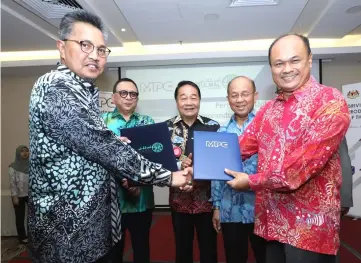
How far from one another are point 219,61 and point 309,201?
487 centimetres

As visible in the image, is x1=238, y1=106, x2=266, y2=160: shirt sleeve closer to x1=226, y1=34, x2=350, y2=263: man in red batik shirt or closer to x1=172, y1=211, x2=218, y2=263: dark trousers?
x1=226, y1=34, x2=350, y2=263: man in red batik shirt

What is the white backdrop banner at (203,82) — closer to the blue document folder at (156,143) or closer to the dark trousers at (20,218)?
the dark trousers at (20,218)

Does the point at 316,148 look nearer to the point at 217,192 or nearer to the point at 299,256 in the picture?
the point at 299,256

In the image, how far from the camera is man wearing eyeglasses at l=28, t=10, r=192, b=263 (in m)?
1.10

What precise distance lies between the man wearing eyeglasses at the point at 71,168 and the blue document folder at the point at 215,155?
0.30 metres

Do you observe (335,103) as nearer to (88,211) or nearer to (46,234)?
(88,211)

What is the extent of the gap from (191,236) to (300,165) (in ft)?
4.22

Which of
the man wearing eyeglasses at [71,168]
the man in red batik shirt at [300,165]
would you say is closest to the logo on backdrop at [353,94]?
the man in red batik shirt at [300,165]

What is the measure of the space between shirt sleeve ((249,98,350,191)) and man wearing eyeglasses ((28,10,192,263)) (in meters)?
0.56

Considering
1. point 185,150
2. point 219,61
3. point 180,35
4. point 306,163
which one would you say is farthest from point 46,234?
point 219,61

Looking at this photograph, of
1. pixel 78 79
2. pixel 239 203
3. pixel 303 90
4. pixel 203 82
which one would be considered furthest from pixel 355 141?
pixel 78 79

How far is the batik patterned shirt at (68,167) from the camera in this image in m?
1.10

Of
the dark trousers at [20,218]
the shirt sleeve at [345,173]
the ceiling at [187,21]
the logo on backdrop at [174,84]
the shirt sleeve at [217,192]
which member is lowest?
the dark trousers at [20,218]

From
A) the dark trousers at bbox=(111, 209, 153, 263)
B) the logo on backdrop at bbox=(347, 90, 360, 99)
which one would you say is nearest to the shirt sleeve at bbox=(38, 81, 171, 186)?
the dark trousers at bbox=(111, 209, 153, 263)
